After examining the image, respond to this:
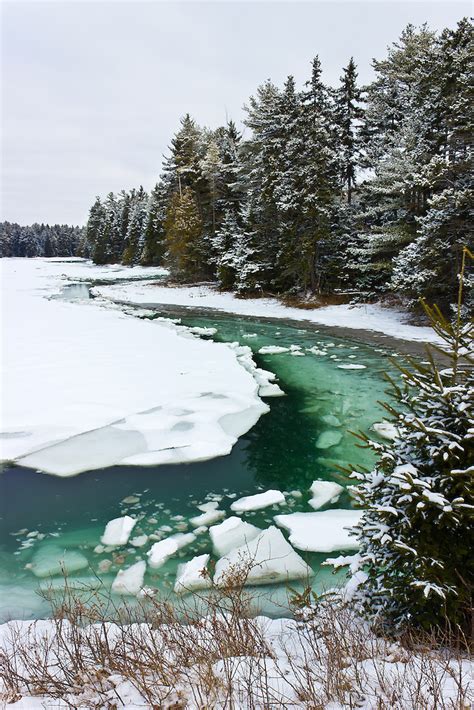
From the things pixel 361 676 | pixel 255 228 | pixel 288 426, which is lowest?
pixel 288 426

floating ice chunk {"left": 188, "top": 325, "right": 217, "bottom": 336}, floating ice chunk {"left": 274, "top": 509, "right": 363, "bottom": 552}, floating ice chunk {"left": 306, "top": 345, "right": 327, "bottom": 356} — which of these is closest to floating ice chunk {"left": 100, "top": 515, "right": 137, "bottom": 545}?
floating ice chunk {"left": 274, "top": 509, "right": 363, "bottom": 552}

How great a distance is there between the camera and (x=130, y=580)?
4.51 metres

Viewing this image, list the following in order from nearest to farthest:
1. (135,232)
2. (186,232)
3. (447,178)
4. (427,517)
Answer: (427,517) → (447,178) → (186,232) → (135,232)

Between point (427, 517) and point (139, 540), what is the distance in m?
3.72

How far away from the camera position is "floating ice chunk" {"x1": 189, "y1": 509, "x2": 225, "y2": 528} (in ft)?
18.0

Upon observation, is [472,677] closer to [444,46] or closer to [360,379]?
[360,379]

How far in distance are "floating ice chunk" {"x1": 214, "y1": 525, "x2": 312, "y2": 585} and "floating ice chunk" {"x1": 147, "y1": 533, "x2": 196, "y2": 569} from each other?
58 centimetres

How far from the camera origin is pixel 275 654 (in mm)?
2705

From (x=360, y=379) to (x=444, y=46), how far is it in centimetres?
1393

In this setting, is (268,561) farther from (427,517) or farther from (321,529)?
(427,517)

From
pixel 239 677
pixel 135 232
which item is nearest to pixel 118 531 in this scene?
pixel 239 677

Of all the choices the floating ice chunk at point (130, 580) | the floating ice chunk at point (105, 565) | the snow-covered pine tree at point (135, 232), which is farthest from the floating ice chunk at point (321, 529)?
the snow-covered pine tree at point (135, 232)

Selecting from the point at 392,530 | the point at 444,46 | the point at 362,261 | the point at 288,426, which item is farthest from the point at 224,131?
the point at 392,530

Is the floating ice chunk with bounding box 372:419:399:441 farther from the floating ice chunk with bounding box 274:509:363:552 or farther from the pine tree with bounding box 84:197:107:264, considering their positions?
the pine tree with bounding box 84:197:107:264
